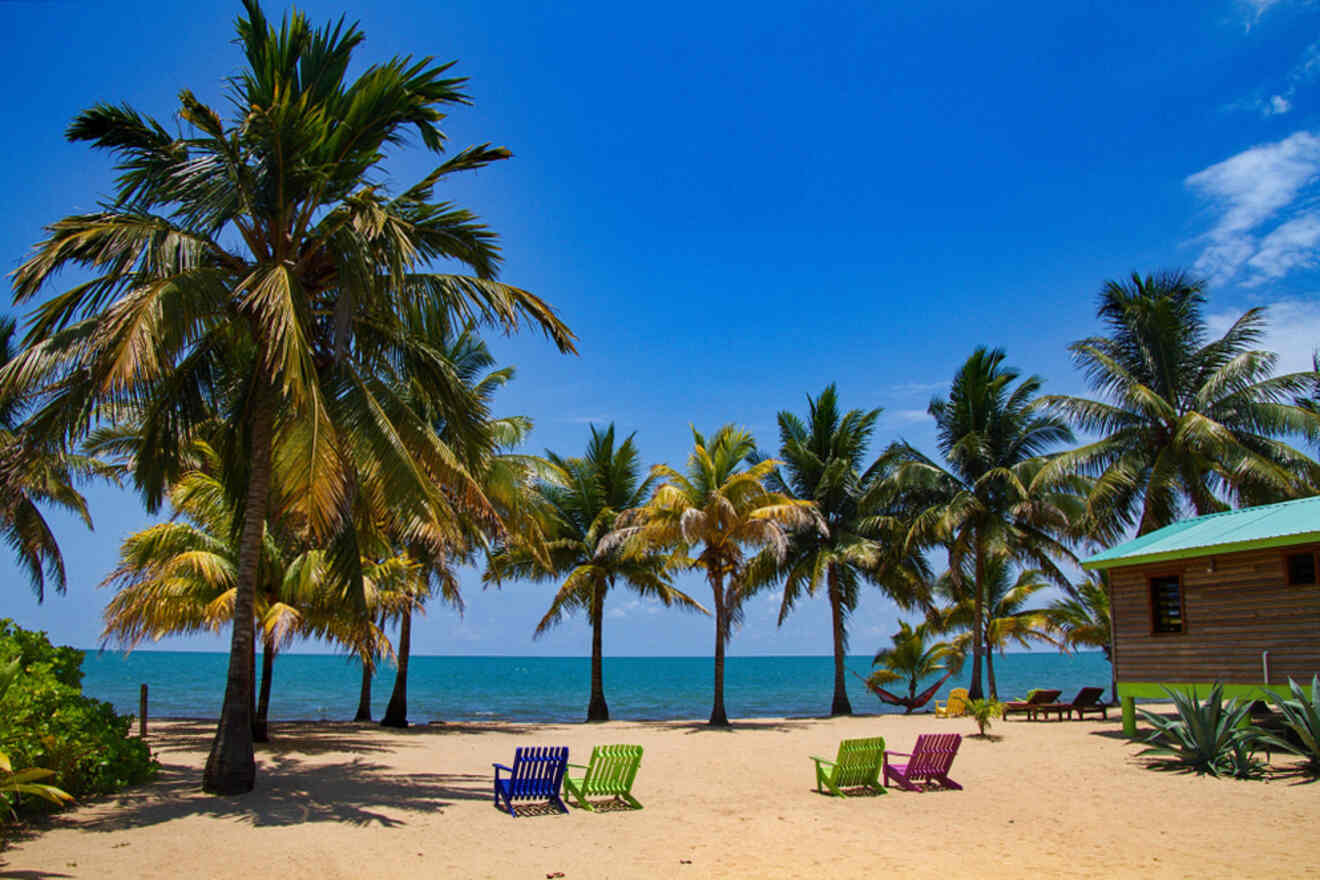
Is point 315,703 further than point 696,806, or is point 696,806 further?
point 315,703

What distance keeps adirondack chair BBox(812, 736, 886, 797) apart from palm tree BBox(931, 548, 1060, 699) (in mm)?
16900

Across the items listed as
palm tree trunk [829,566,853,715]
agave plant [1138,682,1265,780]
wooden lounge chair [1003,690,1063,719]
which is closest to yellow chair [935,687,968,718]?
wooden lounge chair [1003,690,1063,719]

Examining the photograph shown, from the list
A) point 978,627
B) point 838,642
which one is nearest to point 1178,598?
point 978,627

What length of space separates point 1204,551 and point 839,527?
43.5 feet

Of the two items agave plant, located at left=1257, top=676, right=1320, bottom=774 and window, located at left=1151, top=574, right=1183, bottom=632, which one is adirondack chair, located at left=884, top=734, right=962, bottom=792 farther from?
window, located at left=1151, top=574, right=1183, bottom=632

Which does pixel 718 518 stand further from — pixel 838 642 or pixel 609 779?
pixel 609 779

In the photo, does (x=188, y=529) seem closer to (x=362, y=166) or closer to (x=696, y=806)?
(x=362, y=166)

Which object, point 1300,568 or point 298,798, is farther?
point 1300,568

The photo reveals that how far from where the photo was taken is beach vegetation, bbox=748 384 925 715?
27469mm

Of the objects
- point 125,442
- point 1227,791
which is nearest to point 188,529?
point 125,442

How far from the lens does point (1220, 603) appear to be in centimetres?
1577

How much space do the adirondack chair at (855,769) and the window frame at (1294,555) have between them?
7.90 meters

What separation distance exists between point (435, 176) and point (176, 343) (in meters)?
3.99

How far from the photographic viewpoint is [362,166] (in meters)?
11.6
